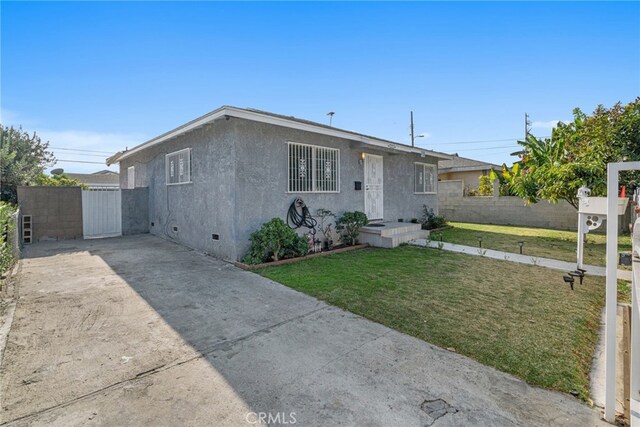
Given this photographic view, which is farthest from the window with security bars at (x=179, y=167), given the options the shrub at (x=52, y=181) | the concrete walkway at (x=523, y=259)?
the concrete walkway at (x=523, y=259)

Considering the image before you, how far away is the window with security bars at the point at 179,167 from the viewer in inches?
359

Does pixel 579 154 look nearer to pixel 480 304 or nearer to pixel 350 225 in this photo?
pixel 350 225

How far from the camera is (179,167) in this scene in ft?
31.5

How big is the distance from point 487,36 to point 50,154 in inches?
897

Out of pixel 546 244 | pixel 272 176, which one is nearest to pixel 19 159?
pixel 272 176

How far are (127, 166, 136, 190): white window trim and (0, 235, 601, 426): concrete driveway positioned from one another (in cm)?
963

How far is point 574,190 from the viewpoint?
9.72 metres

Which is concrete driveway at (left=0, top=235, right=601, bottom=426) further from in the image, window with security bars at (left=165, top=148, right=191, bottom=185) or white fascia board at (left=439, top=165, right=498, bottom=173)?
white fascia board at (left=439, top=165, right=498, bottom=173)

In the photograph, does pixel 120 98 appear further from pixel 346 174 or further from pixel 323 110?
pixel 346 174

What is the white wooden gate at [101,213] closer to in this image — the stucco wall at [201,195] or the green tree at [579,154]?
the stucco wall at [201,195]

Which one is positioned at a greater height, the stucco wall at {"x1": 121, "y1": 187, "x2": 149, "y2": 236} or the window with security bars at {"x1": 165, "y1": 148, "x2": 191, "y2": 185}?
the window with security bars at {"x1": 165, "y1": 148, "x2": 191, "y2": 185}

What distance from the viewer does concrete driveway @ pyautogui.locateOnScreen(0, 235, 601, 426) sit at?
7.54ft

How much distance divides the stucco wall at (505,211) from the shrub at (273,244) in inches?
488

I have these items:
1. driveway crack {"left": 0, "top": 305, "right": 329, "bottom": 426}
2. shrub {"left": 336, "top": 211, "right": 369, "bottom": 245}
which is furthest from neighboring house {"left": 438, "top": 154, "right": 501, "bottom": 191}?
driveway crack {"left": 0, "top": 305, "right": 329, "bottom": 426}
